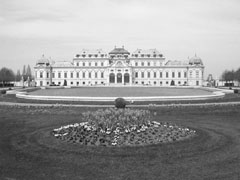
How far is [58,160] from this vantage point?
1017cm

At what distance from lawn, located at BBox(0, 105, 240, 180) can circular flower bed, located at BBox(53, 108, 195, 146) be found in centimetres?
63

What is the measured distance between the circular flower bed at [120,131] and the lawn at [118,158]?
2.06ft

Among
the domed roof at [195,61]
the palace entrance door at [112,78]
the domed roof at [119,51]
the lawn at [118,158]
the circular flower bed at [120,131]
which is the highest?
the domed roof at [119,51]

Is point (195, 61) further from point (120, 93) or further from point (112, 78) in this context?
point (120, 93)

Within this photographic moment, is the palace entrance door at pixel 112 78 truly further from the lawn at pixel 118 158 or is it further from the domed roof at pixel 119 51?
the lawn at pixel 118 158

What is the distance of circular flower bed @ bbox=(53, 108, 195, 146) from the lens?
12633 mm

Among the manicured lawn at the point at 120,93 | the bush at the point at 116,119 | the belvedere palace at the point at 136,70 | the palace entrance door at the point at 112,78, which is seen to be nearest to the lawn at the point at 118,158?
the bush at the point at 116,119

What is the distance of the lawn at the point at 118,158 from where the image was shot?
8.73 m

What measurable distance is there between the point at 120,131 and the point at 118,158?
3.18 metres

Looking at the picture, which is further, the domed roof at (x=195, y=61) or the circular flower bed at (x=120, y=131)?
the domed roof at (x=195, y=61)

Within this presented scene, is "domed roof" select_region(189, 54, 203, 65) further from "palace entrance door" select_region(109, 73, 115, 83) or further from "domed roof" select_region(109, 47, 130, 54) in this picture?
"palace entrance door" select_region(109, 73, 115, 83)

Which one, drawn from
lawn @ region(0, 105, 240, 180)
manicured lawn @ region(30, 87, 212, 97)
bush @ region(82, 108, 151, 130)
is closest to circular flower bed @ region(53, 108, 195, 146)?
bush @ region(82, 108, 151, 130)

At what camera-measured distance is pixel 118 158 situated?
10391mm

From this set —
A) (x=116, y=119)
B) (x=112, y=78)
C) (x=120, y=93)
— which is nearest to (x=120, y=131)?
(x=116, y=119)
